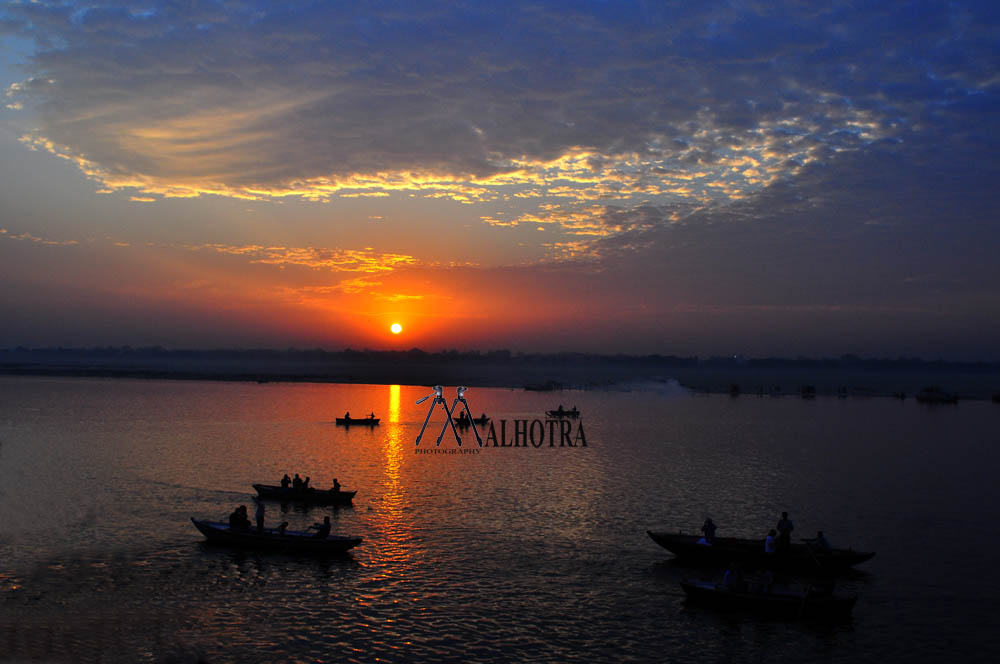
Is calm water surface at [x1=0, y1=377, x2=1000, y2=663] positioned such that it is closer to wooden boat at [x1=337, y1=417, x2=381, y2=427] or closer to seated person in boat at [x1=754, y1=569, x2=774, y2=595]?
seated person in boat at [x1=754, y1=569, x2=774, y2=595]

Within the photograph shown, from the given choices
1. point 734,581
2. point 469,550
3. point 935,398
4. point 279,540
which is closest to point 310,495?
point 279,540

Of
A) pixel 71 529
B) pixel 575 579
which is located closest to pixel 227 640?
pixel 575 579

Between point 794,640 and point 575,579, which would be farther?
point 575,579

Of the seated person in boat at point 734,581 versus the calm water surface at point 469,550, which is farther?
the seated person in boat at point 734,581

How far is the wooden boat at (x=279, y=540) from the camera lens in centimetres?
2978

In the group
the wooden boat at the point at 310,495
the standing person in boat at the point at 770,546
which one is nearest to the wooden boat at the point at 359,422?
the wooden boat at the point at 310,495

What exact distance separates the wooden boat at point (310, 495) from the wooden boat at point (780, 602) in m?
21.7

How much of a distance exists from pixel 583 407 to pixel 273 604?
351ft

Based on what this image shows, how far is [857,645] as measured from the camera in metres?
22.6

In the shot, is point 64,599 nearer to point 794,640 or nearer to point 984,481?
point 794,640

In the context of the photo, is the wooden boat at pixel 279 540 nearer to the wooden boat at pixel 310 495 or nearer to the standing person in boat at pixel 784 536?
the wooden boat at pixel 310 495

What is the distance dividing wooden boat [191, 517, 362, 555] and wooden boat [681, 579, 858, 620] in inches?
566

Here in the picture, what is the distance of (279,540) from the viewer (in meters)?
30.3

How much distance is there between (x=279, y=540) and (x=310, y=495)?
10.3 meters
